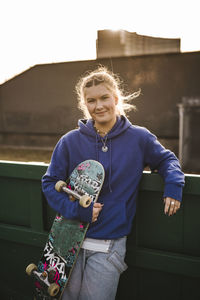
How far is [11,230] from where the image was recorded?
258 cm

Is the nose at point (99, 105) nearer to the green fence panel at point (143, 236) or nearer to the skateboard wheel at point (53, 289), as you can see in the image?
the green fence panel at point (143, 236)

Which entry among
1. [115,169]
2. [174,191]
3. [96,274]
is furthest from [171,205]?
[96,274]

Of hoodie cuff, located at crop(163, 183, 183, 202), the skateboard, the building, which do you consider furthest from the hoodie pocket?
the building

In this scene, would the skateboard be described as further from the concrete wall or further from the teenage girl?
the concrete wall

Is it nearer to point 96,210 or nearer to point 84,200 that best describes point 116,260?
point 96,210

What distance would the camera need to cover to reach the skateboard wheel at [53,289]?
1.89 metres

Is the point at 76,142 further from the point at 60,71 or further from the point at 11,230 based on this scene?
the point at 60,71

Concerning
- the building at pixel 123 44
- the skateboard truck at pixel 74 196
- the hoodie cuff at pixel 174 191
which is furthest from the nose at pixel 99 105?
the building at pixel 123 44

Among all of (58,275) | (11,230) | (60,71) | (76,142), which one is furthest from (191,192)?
(60,71)

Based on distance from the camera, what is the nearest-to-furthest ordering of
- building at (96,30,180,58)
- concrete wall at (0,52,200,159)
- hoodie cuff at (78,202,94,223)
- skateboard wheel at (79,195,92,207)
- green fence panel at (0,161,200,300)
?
skateboard wheel at (79,195,92,207)
hoodie cuff at (78,202,94,223)
green fence panel at (0,161,200,300)
concrete wall at (0,52,200,159)
building at (96,30,180,58)

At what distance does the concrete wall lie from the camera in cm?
1305

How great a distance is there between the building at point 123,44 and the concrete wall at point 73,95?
3.90 ft

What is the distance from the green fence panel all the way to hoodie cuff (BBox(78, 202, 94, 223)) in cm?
47

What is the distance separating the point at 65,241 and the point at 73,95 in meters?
14.0
